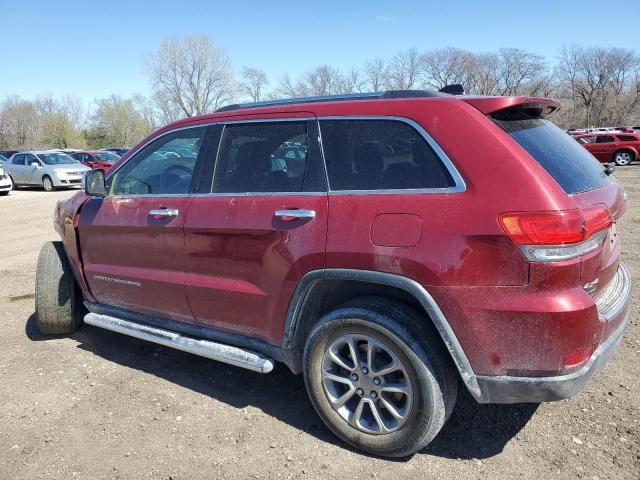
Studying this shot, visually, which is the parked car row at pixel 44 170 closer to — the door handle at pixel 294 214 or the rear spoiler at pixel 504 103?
the door handle at pixel 294 214

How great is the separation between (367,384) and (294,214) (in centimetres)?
99

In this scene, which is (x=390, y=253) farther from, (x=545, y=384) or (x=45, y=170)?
(x=45, y=170)

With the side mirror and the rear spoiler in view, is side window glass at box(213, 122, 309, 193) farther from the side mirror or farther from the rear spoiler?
the side mirror

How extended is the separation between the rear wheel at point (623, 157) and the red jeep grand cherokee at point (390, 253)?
2414cm

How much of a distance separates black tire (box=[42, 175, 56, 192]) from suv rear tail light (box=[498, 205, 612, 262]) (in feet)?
72.0

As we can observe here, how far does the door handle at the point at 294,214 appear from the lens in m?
2.71

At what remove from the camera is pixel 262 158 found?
10.2ft

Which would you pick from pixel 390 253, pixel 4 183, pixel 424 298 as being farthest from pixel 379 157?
pixel 4 183

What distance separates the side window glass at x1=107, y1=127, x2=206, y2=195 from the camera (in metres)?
3.44

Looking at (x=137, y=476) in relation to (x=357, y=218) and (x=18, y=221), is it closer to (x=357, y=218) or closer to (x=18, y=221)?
(x=357, y=218)

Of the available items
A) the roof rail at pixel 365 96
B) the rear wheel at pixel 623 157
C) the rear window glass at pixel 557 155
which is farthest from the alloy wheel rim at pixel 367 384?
the rear wheel at pixel 623 157

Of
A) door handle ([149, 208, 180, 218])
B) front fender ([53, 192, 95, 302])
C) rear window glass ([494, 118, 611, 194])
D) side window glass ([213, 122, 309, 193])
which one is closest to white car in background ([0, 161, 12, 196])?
front fender ([53, 192, 95, 302])

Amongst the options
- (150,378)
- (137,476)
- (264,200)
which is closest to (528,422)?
(264,200)

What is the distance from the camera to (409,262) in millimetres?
2393
